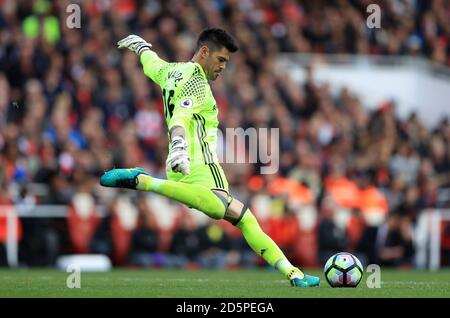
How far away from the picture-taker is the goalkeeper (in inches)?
431

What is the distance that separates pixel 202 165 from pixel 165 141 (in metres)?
9.39

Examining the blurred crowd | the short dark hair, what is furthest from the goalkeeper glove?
the blurred crowd

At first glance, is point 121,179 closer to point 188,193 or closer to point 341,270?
point 188,193

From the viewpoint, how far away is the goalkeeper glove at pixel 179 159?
10.4m

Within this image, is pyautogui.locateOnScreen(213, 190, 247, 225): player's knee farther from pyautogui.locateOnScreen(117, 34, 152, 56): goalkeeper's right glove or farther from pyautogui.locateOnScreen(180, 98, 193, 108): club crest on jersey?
pyautogui.locateOnScreen(117, 34, 152, 56): goalkeeper's right glove

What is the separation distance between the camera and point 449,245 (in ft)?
68.3

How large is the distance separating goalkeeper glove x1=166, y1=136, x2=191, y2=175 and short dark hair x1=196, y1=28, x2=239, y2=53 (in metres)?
1.23

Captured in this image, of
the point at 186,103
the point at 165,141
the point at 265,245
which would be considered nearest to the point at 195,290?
the point at 265,245

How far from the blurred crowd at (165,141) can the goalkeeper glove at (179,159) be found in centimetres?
843

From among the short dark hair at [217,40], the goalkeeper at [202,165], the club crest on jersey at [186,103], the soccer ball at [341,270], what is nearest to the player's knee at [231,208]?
the goalkeeper at [202,165]

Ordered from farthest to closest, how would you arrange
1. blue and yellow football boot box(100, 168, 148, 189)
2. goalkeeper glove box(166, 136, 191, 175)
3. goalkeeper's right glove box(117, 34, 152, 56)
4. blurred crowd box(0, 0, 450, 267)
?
blurred crowd box(0, 0, 450, 267) → goalkeeper's right glove box(117, 34, 152, 56) → blue and yellow football boot box(100, 168, 148, 189) → goalkeeper glove box(166, 136, 191, 175)

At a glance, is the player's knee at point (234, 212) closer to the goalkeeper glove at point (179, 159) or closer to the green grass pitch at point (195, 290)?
the green grass pitch at point (195, 290)

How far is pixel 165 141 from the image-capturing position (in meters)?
20.5
